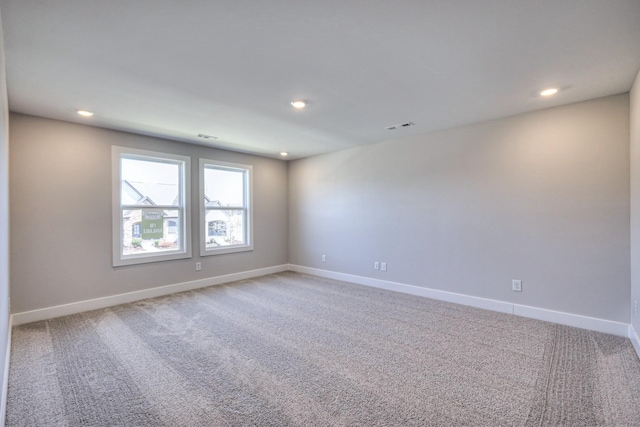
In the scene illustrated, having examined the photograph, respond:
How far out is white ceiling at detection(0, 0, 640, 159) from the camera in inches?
68.3

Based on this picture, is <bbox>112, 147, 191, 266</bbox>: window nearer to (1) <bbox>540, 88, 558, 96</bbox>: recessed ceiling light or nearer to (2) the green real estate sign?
(2) the green real estate sign

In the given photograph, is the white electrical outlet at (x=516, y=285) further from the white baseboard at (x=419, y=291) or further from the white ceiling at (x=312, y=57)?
the white ceiling at (x=312, y=57)

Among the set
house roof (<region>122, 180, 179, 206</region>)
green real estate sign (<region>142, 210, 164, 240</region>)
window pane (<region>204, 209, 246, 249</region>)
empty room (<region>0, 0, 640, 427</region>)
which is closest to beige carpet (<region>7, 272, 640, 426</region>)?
empty room (<region>0, 0, 640, 427</region>)

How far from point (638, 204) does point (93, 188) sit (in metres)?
5.92

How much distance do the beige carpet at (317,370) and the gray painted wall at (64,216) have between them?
47cm

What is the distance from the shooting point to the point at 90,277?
3891 millimetres

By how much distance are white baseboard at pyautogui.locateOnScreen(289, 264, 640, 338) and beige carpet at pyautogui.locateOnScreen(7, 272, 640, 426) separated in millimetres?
145

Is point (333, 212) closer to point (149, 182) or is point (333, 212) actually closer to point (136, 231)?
point (149, 182)

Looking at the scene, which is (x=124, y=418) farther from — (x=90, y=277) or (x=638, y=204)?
(x=638, y=204)

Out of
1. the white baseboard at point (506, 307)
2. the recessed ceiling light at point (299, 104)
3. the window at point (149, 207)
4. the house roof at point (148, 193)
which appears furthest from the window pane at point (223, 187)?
the recessed ceiling light at point (299, 104)

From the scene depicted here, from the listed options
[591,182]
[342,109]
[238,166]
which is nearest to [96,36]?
[342,109]

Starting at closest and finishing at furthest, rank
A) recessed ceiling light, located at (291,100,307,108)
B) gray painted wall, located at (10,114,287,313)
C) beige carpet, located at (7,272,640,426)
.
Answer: beige carpet, located at (7,272,640,426) → recessed ceiling light, located at (291,100,307,108) → gray painted wall, located at (10,114,287,313)

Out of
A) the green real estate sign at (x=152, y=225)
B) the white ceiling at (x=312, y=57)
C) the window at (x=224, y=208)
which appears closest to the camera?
the white ceiling at (x=312, y=57)

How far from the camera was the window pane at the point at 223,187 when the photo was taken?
5.23 m
